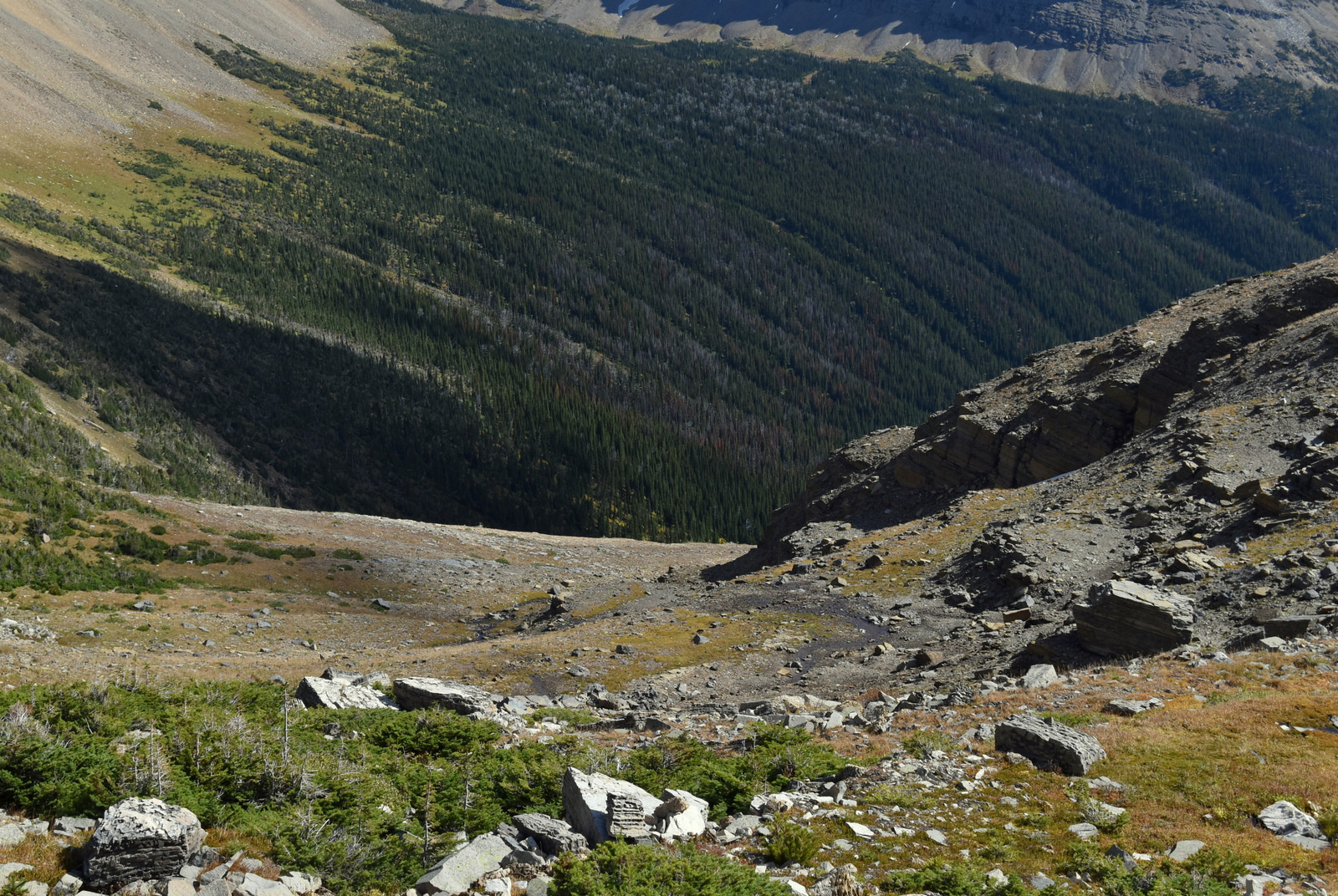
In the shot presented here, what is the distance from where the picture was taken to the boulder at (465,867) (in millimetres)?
11016

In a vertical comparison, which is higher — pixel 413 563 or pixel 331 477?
pixel 413 563

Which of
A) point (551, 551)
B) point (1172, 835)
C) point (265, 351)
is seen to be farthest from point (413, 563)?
point (265, 351)

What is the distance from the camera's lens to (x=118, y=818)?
404 inches

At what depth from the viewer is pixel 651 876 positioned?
10.6 m

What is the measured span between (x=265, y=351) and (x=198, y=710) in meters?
129

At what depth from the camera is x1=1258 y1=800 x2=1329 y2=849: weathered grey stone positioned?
12.6 metres

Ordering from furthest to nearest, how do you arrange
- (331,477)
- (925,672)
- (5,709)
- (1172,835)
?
(331,477), (925,672), (5,709), (1172,835)

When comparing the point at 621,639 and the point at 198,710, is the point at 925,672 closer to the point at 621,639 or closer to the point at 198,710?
the point at 621,639

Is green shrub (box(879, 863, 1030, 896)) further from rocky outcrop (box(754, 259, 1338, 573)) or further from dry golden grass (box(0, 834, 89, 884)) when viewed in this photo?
rocky outcrop (box(754, 259, 1338, 573))

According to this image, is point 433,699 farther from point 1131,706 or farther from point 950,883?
point 1131,706

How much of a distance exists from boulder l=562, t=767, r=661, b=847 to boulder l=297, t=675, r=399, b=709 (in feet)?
29.9

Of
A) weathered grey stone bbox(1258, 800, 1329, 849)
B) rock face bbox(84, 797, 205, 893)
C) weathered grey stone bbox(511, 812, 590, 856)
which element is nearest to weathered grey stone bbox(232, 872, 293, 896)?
rock face bbox(84, 797, 205, 893)

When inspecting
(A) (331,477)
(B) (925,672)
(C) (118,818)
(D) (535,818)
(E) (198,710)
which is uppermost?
(C) (118,818)

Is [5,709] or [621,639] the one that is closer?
[5,709]
